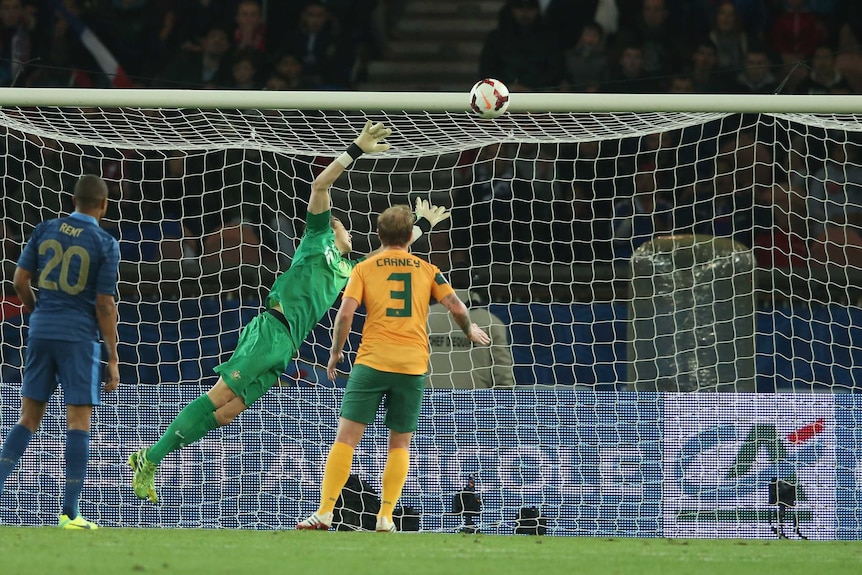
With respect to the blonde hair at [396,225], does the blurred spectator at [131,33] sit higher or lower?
higher

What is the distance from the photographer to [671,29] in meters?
14.7

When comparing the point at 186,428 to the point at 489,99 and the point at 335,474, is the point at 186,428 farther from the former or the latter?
the point at 489,99

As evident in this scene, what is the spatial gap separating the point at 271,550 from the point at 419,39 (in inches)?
401

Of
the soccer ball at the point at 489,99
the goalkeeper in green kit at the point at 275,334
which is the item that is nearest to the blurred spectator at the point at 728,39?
the soccer ball at the point at 489,99

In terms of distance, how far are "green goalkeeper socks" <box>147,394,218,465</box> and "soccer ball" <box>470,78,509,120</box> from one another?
230 cm

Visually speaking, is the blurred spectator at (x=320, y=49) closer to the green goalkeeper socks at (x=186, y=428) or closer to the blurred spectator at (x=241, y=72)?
the blurred spectator at (x=241, y=72)

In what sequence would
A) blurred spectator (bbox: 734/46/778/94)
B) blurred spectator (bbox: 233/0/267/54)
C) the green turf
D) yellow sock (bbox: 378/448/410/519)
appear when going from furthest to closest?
blurred spectator (bbox: 233/0/267/54)
blurred spectator (bbox: 734/46/778/94)
yellow sock (bbox: 378/448/410/519)
the green turf

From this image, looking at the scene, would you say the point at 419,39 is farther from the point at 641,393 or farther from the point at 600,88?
the point at 641,393

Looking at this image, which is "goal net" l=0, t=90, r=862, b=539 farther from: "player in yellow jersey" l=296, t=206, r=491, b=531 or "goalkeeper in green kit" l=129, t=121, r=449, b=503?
"player in yellow jersey" l=296, t=206, r=491, b=531

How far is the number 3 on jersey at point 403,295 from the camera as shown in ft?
24.3

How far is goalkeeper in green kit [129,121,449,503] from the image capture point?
7719mm

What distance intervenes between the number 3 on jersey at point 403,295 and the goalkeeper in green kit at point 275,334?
50 centimetres

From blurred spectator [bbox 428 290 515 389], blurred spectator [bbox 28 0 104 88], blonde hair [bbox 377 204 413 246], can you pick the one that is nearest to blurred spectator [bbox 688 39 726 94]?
blurred spectator [bbox 428 290 515 389]

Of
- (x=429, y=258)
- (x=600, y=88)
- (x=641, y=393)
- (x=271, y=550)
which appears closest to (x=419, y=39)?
(x=600, y=88)
